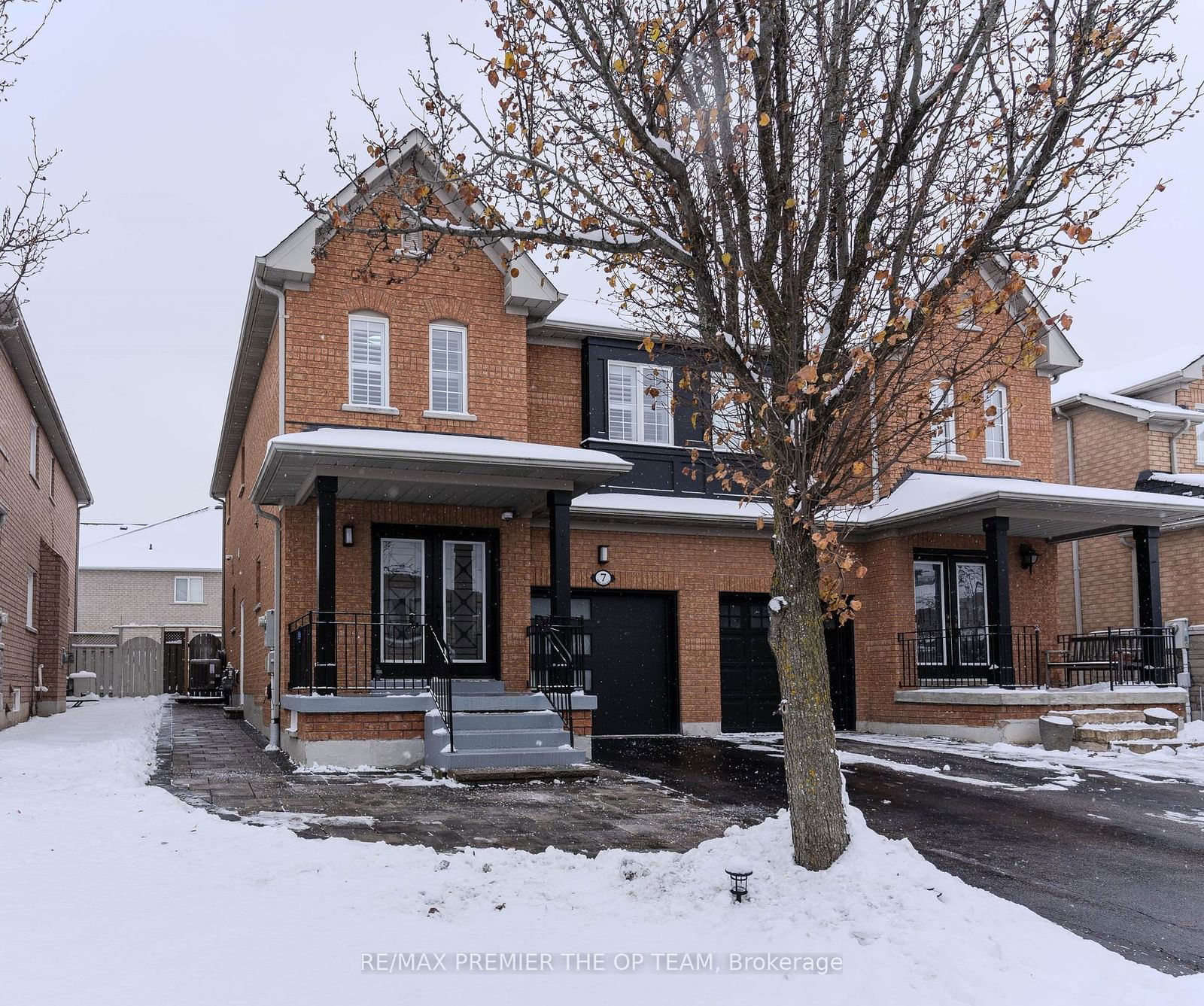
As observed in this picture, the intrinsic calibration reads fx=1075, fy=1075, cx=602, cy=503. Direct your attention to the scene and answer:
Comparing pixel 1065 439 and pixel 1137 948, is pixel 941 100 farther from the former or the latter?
pixel 1065 439

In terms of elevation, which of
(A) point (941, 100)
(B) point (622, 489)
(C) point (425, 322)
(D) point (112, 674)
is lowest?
(D) point (112, 674)

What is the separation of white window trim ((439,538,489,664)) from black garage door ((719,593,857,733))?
13.8 ft

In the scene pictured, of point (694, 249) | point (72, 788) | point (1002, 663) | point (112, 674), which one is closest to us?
point (694, 249)

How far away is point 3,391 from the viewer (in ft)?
50.0

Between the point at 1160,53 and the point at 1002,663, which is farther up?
the point at 1160,53

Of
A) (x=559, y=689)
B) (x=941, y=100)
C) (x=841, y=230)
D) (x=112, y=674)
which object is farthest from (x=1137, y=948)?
(x=112, y=674)

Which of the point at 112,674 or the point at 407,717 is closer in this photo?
the point at 407,717

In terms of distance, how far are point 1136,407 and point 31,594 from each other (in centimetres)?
2040

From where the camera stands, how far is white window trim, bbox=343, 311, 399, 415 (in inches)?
518

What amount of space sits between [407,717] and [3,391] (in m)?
8.37

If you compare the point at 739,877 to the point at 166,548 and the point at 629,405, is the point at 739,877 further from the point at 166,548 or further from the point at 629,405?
the point at 166,548

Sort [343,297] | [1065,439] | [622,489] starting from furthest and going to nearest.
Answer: [1065,439]
[622,489]
[343,297]

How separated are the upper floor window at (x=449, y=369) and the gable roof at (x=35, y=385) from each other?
4718 mm

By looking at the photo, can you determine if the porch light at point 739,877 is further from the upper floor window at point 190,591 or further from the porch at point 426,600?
the upper floor window at point 190,591
